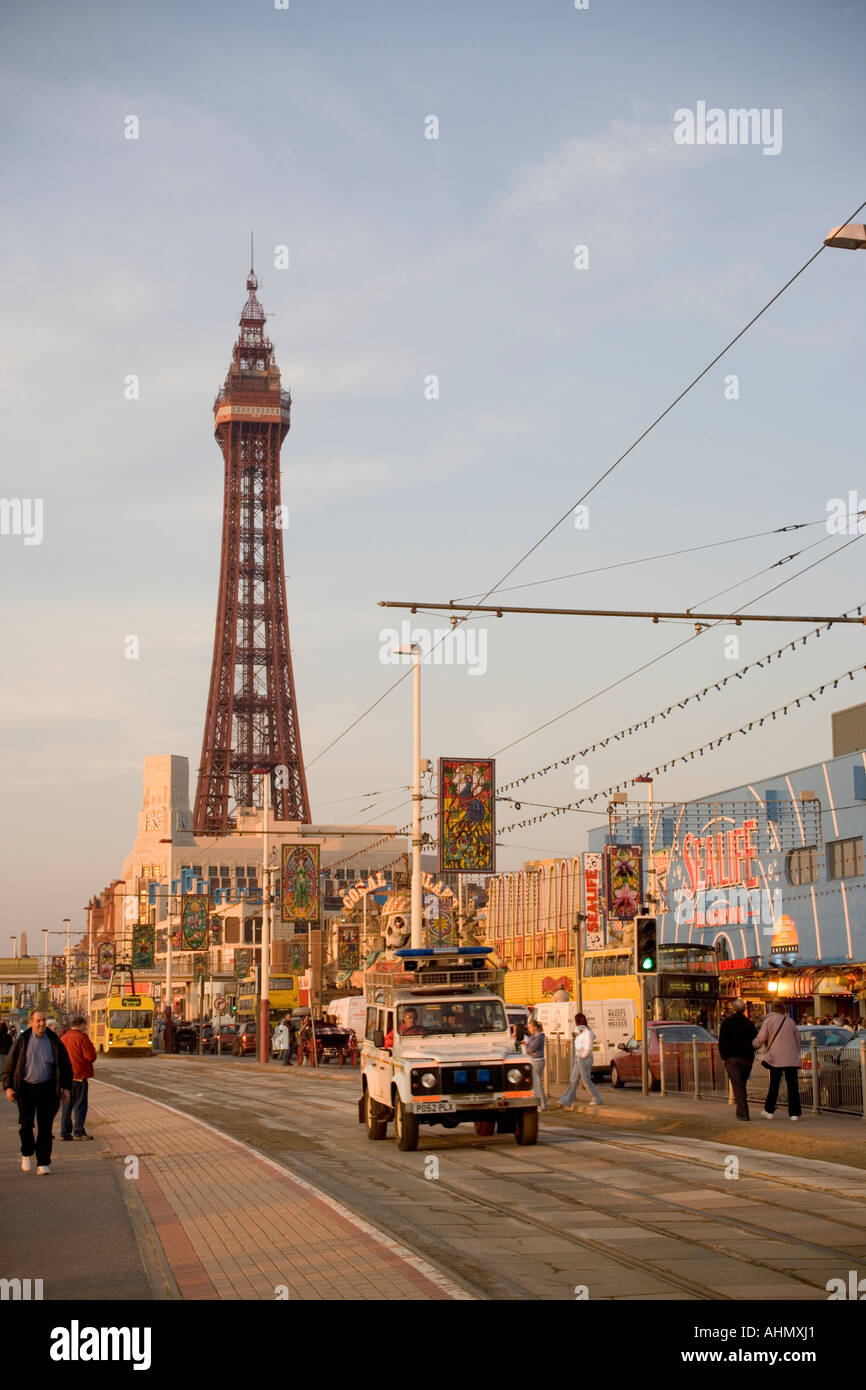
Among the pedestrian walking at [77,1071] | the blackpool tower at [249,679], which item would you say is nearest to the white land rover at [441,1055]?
the pedestrian walking at [77,1071]

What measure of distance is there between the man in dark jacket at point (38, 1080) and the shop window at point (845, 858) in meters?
36.4

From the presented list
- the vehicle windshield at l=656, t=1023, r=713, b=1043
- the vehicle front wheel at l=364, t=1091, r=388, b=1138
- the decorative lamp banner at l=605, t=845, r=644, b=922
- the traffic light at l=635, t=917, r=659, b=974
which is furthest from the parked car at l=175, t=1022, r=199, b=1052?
the vehicle front wheel at l=364, t=1091, r=388, b=1138

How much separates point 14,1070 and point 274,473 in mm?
149413

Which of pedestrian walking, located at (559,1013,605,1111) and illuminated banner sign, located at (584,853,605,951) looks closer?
pedestrian walking, located at (559,1013,605,1111)

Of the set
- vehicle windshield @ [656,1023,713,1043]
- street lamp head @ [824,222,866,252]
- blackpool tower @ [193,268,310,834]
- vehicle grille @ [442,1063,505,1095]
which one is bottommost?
vehicle windshield @ [656,1023,713,1043]

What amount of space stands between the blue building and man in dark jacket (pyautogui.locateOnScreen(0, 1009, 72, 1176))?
34834mm

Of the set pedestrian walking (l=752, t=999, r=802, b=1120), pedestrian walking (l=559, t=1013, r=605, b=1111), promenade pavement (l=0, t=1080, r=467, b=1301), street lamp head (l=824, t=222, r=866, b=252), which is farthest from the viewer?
pedestrian walking (l=559, t=1013, r=605, b=1111)

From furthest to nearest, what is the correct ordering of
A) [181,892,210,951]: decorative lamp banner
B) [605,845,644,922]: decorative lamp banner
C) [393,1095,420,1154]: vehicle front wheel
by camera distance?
[181,892,210,951]: decorative lamp banner, [605,845,644,922]: decorative lamp banner, [393,1095,420,1154]: vehicle front wheel

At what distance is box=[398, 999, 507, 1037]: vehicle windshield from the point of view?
2111 centimetres

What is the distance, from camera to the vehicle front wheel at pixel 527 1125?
20672 mm

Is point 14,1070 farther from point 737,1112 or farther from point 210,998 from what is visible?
point 210,998

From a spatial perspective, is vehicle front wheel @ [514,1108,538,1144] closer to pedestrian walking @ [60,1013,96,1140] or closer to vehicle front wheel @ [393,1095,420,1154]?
vehicle front wheel @ [393,1095,420,1154]
